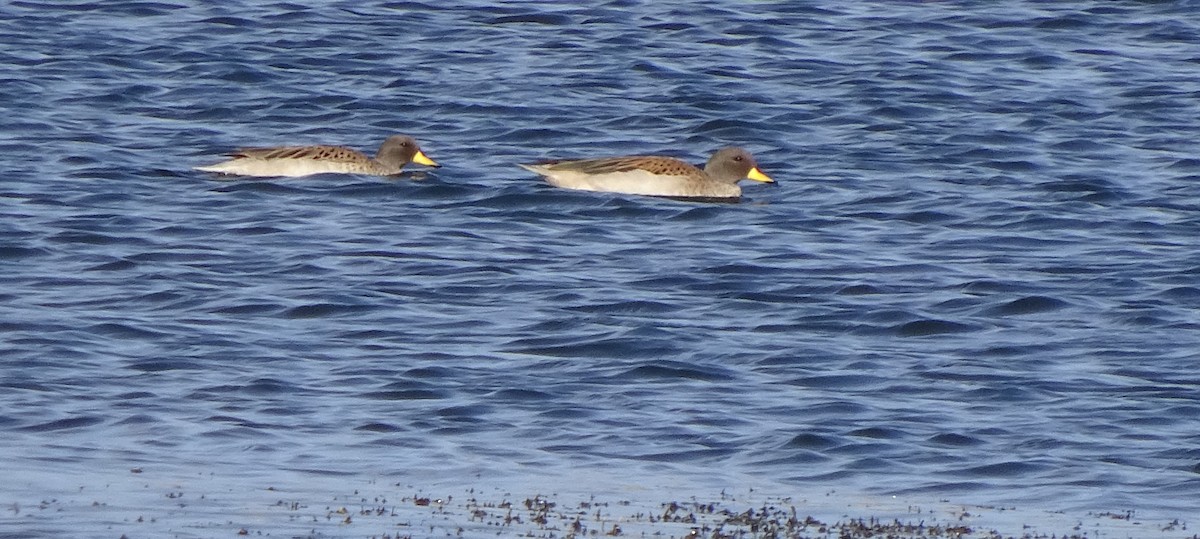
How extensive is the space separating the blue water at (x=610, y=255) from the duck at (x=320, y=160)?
199mm

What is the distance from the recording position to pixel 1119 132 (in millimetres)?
22125

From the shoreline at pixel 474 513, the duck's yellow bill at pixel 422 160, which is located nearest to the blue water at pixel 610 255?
the shoreline at pixel 474 513

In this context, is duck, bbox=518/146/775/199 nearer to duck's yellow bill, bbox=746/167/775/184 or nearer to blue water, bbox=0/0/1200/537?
duck's yellow bill, bbox=746/167/775/184

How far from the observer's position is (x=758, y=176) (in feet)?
64.1

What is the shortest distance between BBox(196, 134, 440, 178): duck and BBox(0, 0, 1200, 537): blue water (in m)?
0.20

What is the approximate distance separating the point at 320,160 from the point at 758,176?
12.4ft

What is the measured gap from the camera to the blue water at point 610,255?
36.0ft

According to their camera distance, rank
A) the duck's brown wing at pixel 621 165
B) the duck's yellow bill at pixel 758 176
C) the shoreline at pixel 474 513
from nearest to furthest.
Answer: the shoreline at pixel 474 513 < the duck's brown wing at pixel 621 165 < the duck's yellow bill at pixel 758 176

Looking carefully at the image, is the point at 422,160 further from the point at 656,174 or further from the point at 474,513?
the point at 474,513

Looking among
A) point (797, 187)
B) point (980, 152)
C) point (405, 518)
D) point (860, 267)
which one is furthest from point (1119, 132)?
point (405, 518)

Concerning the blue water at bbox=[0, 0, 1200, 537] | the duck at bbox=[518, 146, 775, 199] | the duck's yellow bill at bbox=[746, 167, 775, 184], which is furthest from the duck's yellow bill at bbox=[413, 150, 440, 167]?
the duck's yellow bill at bbox=[746, 167, 775, 184]

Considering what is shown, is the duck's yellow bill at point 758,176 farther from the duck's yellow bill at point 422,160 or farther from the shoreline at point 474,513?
the shoreline at point 474,513

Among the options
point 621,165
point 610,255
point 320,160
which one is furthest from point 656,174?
point 320,160

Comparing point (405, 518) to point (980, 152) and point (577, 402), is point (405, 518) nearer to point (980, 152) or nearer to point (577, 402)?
point (577, 402)
